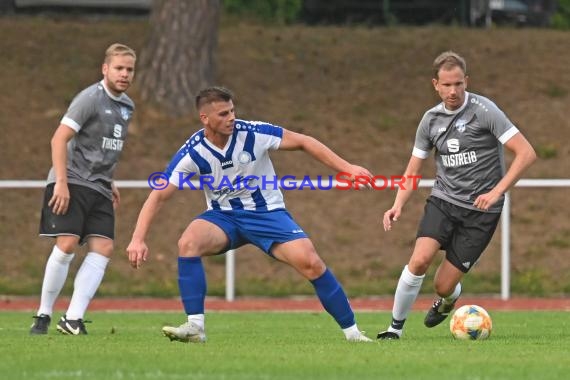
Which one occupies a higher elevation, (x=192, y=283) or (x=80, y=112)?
(x=80, y=112)

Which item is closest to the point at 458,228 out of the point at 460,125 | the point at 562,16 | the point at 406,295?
the point at 406,295

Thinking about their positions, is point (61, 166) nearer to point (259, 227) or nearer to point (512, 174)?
point (259, 227)

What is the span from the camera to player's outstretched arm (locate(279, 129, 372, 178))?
8.86m

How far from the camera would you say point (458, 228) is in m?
10.2

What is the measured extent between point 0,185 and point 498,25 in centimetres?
1141

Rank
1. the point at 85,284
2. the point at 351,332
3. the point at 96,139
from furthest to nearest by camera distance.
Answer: the point at 85,284
the point at 96,139
the point at 351,332

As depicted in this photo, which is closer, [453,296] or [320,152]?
[320,152]

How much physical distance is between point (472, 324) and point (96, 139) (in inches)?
123

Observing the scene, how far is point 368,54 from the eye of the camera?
23.0m

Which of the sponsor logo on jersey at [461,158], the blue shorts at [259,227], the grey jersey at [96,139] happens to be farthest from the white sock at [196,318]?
the sponsor logo on jersey at [461,158]

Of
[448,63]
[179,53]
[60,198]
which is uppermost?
[179,53]

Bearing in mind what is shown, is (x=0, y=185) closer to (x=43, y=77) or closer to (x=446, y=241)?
(x=43, y=77)

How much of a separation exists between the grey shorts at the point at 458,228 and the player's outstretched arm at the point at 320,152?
118 centimetres

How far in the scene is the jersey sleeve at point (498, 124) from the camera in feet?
32.2
